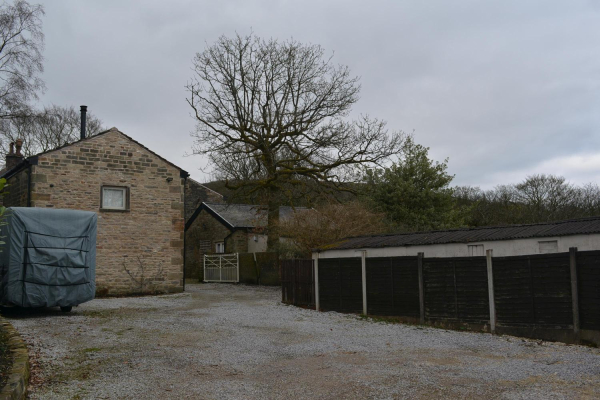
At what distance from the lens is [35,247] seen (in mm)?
12703

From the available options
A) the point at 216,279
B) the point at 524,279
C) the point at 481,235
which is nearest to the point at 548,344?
the point at 524,279

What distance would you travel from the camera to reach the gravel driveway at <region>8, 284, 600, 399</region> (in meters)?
6.15

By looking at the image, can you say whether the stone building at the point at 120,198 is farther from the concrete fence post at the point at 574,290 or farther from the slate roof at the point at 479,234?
the concrete fence post at the point at 574,290

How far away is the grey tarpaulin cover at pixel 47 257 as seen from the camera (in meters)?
12.3

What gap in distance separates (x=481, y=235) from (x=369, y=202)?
12040 mm

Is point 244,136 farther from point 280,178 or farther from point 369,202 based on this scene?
point 369,202

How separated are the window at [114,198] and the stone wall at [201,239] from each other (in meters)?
12.8

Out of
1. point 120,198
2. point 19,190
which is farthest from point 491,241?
point 19,190

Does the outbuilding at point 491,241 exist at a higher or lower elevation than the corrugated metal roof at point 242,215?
lower

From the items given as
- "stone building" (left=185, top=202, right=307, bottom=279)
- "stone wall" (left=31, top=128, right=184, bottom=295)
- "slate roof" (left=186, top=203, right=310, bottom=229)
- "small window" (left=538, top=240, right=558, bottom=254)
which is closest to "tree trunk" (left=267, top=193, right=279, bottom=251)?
"stone building" (left=185, top=202, right=307, bottom=279)

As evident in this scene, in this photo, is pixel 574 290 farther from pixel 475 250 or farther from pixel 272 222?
pixel 272 222

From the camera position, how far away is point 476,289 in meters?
11.2

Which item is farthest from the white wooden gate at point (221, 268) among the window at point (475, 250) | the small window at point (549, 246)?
the small window at point (549, 246)

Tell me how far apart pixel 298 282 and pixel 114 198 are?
7.71 m
